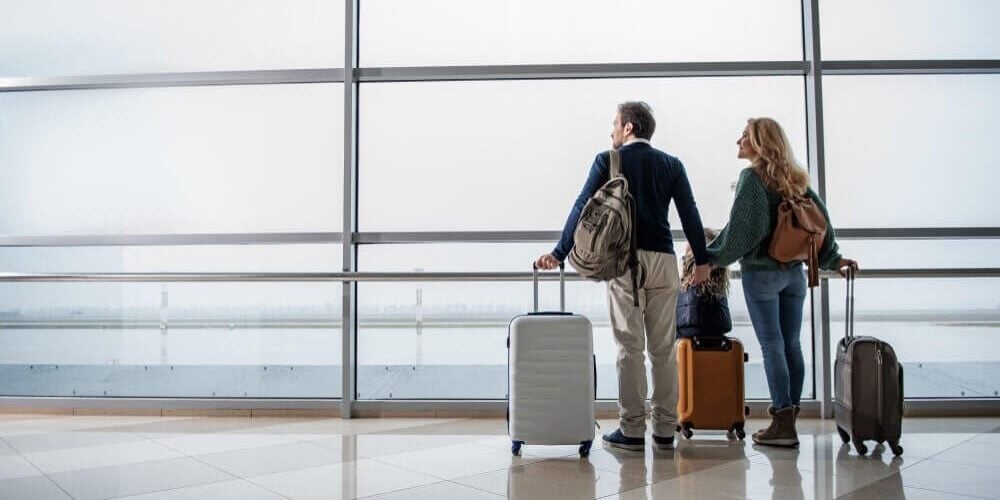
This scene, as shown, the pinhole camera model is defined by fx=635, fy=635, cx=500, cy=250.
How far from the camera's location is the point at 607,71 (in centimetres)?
372

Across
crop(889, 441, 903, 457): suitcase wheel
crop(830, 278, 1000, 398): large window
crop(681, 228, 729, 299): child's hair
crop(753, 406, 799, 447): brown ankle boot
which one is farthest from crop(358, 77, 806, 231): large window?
crop(889, 441, 903, 457): suitcase wheel

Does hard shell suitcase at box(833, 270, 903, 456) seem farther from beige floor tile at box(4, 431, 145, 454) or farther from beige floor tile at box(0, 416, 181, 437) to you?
beige floor tile at box(0, 416, 181, 437)

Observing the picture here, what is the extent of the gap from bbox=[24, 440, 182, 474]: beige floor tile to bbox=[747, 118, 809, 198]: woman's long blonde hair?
284 cm

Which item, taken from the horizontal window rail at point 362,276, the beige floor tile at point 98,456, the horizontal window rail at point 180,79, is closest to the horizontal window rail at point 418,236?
the horizontal window rail at point 362,276

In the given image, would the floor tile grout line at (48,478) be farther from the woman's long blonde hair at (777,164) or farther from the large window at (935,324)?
the large window at (935,324)

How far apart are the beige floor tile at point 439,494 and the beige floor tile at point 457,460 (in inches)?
5.9

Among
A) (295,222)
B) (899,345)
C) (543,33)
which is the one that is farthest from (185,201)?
(899,345)

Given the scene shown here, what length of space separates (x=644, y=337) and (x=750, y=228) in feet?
2.16

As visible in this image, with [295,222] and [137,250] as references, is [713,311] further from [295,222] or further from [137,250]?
[137,250]

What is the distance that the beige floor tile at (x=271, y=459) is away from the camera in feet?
8.13

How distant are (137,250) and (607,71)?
3.02 metres

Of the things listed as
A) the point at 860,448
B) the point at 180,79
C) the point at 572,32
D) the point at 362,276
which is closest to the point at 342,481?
the point at 362,276

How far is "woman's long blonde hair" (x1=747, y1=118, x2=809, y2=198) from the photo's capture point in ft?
9.11

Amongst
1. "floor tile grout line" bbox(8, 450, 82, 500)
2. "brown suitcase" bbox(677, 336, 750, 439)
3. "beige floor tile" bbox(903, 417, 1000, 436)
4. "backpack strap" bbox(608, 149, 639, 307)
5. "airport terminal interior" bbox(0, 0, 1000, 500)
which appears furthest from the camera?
"airport terminal interior" bbox(0, 0, 1000, 500)
